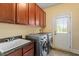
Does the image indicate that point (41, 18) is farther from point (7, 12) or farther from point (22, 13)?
point (7, 12)

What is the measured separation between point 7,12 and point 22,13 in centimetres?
54

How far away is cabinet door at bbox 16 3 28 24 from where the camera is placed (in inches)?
77.0

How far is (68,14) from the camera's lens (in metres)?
2.92

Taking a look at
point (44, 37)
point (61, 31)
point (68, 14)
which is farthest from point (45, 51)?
point (68, 14)

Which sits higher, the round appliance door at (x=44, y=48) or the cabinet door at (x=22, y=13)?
the cabinet door at (x=22, y=13)

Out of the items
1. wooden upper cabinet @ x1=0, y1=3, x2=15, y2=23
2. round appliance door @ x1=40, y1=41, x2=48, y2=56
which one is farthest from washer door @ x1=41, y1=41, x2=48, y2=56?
wooden upper cabinet @ x1=0, y1=3, x2=15, y2=23

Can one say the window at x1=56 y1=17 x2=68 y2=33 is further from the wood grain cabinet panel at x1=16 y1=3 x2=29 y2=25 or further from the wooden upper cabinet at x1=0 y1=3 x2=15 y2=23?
the wooden upper cabinet at x1=0 y1=3 x2=15 y2=23

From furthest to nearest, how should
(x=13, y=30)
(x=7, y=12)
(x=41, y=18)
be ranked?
(x=41, y=18)
(x=13, y=30)
(x=7, y=12)

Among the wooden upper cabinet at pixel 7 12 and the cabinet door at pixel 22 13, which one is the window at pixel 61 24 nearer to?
the cabinet door at pixel 22 13

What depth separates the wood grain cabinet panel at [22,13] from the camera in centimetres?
196

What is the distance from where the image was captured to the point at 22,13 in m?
2.14

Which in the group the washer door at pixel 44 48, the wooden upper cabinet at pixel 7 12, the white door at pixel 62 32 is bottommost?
the washer door at pixel 44 48

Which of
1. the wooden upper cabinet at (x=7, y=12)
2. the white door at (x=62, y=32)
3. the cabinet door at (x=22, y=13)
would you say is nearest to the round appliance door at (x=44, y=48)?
the white door at (x=62, y=32)

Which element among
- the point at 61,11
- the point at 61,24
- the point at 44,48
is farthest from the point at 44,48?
the point at 61,11
